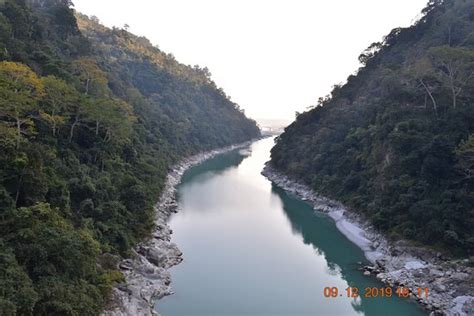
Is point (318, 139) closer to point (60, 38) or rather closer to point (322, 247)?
point (322, 247)

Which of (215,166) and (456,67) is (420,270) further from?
(215,166)

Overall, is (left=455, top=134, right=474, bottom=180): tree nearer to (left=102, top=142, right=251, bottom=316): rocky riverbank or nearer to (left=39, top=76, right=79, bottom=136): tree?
(left=102, top=142, right=251, bottom=316): rocky riverbank

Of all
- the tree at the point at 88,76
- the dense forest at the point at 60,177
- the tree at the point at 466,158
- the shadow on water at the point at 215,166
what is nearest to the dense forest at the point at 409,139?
the tree at the point at 466,158

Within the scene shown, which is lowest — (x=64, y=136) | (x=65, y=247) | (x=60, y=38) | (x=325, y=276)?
(x=325, y=276)

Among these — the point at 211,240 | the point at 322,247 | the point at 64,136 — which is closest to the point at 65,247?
the point at 64,136

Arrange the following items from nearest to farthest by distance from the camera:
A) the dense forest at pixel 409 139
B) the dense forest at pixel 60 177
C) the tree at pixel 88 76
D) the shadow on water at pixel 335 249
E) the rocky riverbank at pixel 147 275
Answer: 1. the dense forest at pixel 60 177
2. the rocky riverbank at pixel 147 275
3. the shadow on water at pixel 335 249
4. the dense forest at pixel 409 139
5. the tree at pixel 88 76

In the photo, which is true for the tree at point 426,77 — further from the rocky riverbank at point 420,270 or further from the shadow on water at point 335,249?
the shadow on water at point 335,249
